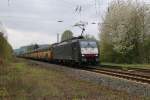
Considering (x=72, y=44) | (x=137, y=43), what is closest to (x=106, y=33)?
(x=137, y=43)

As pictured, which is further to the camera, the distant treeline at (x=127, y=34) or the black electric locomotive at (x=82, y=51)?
the distant treeline at (x=127, y=34)

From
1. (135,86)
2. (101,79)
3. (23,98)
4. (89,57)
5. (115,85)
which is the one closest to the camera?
(23,98)

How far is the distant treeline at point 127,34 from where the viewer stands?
A: 5400 centimetres

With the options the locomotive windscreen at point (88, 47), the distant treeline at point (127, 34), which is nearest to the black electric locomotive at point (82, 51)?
the locomotive windscreen at point (88, 47)

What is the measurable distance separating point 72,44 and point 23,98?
2466cm

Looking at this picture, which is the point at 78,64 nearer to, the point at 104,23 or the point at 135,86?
the point at 135,86

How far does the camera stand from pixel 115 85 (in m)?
19.0

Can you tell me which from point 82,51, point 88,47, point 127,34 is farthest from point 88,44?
point 127,34

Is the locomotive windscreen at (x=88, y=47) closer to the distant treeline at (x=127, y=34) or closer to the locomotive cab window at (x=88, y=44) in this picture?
the locomotive cab window at (x=88, y=44)

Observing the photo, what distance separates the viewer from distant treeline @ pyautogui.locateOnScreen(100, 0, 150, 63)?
54000 mm

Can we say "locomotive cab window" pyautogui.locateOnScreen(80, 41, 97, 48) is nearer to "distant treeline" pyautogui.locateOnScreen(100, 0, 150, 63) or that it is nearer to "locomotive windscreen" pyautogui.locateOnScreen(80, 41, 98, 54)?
"locomotive windscreen" pyautogui.locateOnScreen(80, 41, 98, 54)

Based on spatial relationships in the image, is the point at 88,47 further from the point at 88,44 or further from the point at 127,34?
the point at 127,34

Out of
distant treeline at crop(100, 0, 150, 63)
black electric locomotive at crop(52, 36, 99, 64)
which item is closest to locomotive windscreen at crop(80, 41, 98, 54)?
black electric locomotive at crop(52, 36, 99, 64)

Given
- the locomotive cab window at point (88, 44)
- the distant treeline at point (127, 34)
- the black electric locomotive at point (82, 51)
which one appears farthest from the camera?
the distant treeline at point (127, 34)
